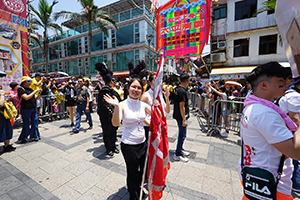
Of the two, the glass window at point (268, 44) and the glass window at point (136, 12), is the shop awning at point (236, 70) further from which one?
the glass window at point (136, 12)

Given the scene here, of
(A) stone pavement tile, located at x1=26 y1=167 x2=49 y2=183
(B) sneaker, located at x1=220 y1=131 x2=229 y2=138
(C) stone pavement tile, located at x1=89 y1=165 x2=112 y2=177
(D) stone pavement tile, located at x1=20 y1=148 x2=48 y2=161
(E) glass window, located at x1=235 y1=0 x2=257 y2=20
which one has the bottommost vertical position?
(A) stone pavement tile, located at x1=26 y1=167 x2=49 y2=183

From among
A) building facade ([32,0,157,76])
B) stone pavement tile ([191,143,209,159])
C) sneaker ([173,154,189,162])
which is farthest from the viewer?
building facade ([32,0,157,76])

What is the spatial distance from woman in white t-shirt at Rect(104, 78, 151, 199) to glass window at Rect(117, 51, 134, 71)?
802 inches

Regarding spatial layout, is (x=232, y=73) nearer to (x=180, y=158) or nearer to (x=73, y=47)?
(x=180, y=158)

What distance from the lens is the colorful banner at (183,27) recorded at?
5941 mm

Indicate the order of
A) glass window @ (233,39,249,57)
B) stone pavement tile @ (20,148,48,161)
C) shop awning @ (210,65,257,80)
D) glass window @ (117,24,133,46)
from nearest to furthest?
stone pavement tile @ (20,148,48,161) → shop awning @ (210,65,257,80) → glass window @ (233,39,249,57) → glass window @ (117,24,133,46)

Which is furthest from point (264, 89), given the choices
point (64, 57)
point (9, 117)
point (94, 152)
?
point (64, 57)

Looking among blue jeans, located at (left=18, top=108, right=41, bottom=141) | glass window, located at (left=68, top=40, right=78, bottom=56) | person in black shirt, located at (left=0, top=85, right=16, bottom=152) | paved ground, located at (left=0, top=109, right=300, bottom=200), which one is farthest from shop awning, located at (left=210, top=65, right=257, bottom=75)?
glass window, located at (left=68, top=40, right=78, bottom=56)

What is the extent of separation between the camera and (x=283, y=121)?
3.63 feet

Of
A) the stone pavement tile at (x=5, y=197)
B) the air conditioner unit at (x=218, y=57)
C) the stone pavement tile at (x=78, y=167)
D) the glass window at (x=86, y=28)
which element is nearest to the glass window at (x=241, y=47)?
the air conditioner unit at (x=218, y=57)

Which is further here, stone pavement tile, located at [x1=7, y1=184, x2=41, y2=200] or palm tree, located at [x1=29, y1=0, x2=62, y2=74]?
palm tree, located at [x1=29, y1=0, x2=62, y2=74]

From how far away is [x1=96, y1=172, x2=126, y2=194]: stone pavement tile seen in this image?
258 centimetres

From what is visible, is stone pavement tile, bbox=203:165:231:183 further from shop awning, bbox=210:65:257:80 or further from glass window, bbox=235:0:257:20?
glass window, bbox=235:0:257:20

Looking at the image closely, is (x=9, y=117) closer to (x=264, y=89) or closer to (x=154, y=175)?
(x=154, y=175)
